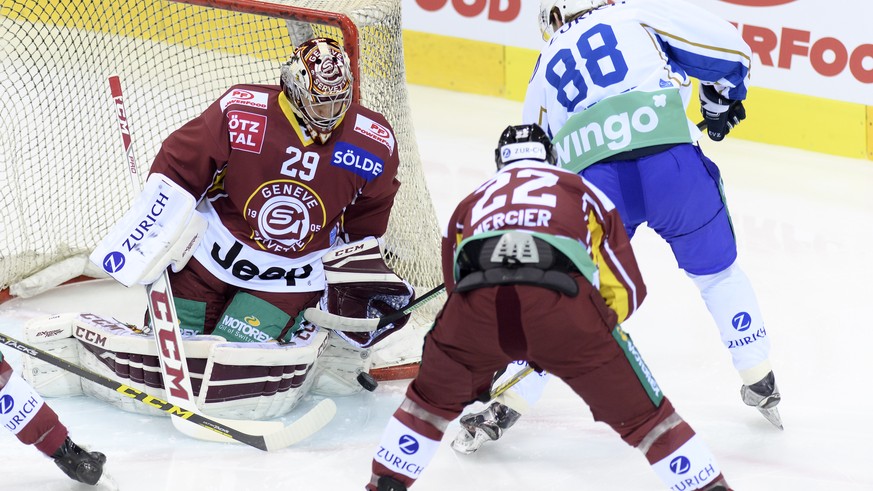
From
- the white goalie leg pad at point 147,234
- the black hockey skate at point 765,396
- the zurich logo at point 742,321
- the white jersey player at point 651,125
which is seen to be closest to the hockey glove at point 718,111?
the white jersey player at point 651,125

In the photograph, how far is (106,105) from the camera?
15.5ft

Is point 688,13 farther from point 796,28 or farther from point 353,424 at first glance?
point 796,28

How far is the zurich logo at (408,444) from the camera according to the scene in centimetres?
266

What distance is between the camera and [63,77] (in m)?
4.42

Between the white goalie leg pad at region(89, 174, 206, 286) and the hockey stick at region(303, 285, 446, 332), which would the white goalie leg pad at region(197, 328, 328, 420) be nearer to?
the hockey stick at region(303, 285, 446, 332)

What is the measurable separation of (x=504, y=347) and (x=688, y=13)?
1.15 metres

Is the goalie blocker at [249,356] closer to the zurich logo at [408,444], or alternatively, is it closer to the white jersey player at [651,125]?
the white jersey player at [651,125]

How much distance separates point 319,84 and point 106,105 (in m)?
1.85

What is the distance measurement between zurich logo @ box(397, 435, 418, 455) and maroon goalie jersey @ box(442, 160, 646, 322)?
0.34 m

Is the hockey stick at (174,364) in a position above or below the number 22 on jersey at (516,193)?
below

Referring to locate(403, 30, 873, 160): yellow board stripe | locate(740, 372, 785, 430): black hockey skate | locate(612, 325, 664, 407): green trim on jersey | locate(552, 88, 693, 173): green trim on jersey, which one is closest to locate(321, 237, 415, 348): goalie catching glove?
locate(552, 88, 693, 173): green trim on jersey

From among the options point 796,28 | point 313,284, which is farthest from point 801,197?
point 313,284

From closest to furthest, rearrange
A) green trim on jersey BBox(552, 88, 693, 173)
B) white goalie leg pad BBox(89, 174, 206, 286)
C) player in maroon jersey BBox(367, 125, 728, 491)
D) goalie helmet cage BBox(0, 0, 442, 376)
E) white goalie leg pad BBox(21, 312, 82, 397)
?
player in maroon jersey BBox(367, 125, 728, 491) < green trim on jersey BBox(552, 88, 693, 173) < white goalie leg pad BBox(89, 174, 206, 286) < white goalie leg pad BBox(21, 312, 82, 397) < goalie helmet cage BBox(0, 0, 442, 376)

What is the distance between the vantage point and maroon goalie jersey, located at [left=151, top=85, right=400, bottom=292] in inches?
127
